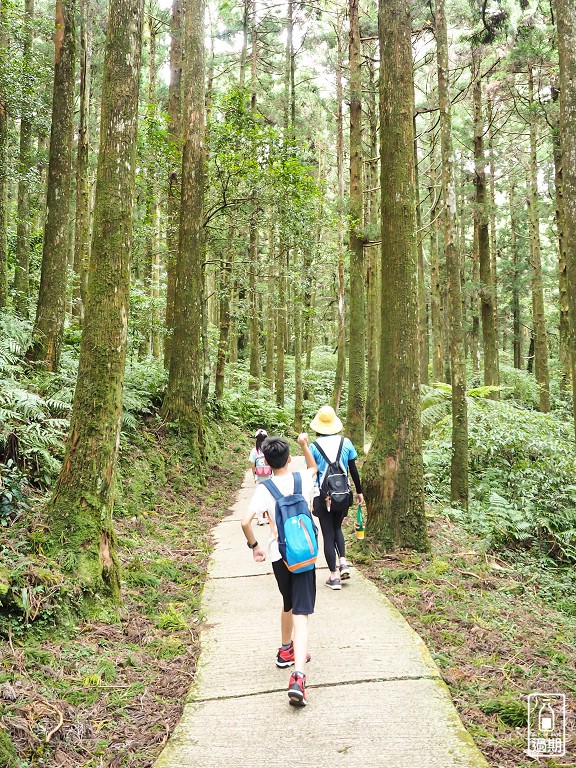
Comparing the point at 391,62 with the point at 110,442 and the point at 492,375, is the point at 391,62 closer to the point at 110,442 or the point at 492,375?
the point at 110,442

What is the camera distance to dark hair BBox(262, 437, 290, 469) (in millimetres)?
4133

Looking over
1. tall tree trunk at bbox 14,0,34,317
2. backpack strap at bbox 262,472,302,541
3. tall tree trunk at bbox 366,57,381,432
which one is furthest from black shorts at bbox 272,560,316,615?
tall tree trunk at bbox 366,57,381,432

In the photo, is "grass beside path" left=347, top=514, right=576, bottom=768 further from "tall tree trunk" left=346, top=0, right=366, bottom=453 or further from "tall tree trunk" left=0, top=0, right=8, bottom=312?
"tall tree trunk" left=0, top=0, right=8, bottom=312

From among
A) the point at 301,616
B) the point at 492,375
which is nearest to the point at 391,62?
the point at 301,616

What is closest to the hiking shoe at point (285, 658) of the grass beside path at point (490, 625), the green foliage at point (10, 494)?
the grass beside path at point (490, 625)

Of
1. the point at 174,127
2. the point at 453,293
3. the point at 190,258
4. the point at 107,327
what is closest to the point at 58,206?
Result: the point at 190,258

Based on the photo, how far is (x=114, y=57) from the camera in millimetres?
5559

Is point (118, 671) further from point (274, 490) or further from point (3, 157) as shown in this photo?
point (3, 157)

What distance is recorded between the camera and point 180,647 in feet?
16.1

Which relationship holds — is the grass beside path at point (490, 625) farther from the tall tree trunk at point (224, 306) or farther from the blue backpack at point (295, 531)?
the tall tree trunk at point (224, 306)

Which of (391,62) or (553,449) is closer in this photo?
(391,62)

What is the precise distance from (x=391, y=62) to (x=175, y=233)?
9.01m

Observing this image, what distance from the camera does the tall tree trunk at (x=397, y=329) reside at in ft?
23.7

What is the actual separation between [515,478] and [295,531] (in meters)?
8.56
